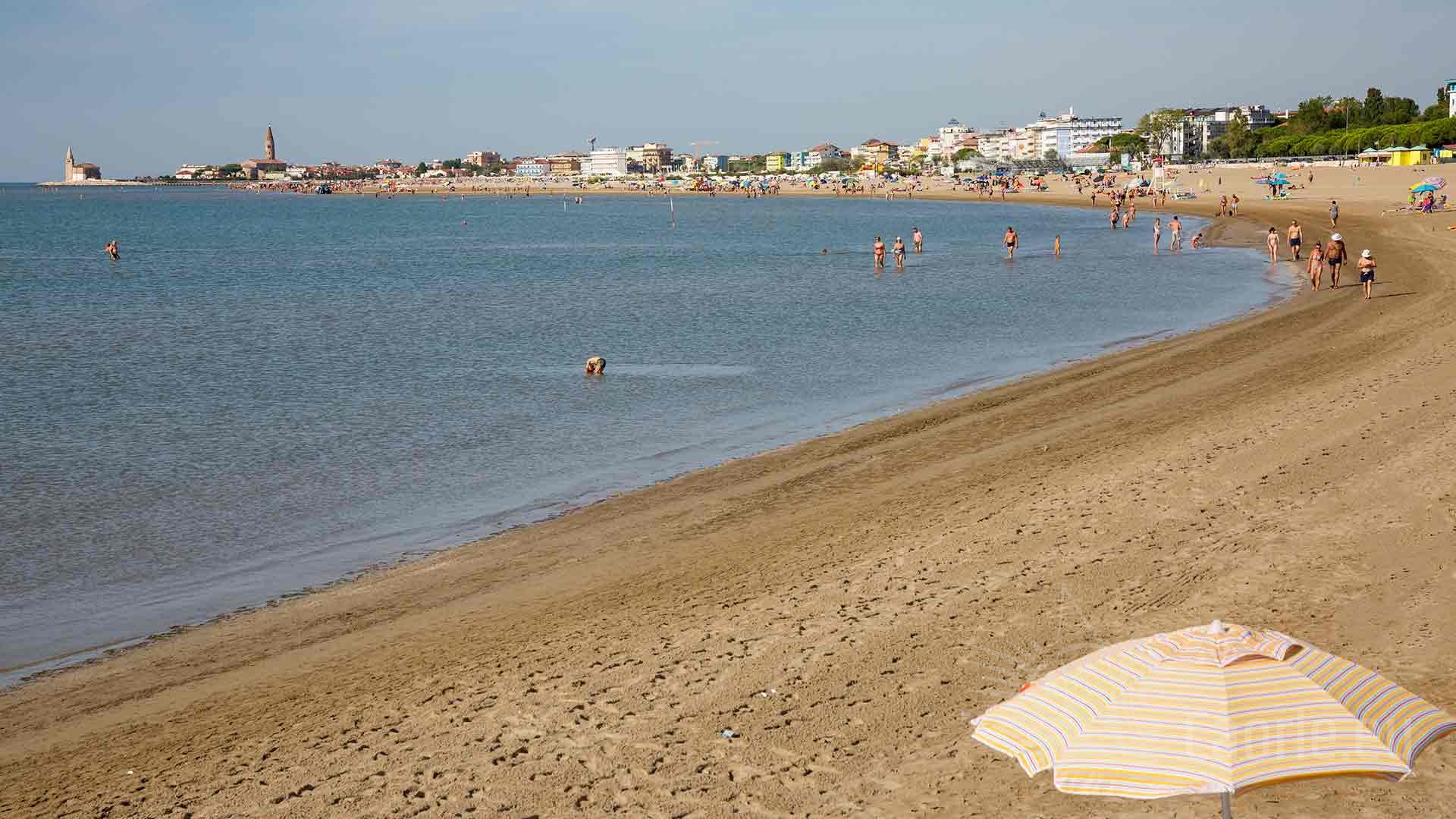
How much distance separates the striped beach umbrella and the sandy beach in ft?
7.44

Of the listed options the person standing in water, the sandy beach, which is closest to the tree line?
the person standing in water

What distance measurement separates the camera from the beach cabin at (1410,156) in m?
106

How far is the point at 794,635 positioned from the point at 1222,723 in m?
5.68

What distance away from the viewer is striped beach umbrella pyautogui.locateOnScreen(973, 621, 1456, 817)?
506 centimetres

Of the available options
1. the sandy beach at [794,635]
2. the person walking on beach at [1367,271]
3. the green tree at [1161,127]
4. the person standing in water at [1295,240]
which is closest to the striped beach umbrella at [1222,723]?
the sandy beach at [794,635]

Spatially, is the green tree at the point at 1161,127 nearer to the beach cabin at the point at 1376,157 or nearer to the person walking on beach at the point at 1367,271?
the beach cabin at the point at 1376,157

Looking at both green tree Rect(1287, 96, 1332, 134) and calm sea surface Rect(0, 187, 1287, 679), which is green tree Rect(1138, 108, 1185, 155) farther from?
calm sea surface Rect(0, 187, 1287, 679)

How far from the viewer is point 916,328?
34.7 m

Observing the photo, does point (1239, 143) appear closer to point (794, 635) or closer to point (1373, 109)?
point (1373, 109)

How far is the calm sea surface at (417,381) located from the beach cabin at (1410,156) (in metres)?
52.8

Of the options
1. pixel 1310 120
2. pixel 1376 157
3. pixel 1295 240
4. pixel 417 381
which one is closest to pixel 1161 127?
pixel 1310 120

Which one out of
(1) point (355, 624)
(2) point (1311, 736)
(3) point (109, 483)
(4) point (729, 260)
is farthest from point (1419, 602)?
(4) point (729, 260)

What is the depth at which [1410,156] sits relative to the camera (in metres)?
107

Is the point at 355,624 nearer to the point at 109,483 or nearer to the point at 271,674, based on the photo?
the point at 271,674
